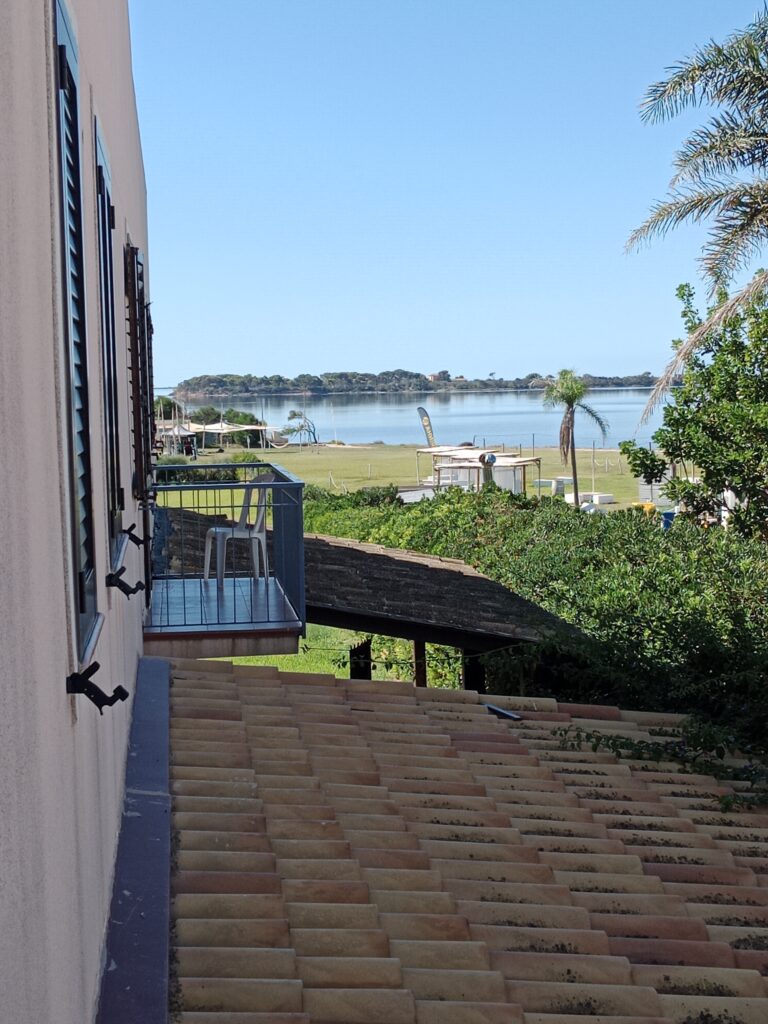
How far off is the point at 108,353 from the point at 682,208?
16.6 metres

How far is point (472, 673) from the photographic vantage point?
12.4 m

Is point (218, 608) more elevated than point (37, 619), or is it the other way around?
point (37, 619)

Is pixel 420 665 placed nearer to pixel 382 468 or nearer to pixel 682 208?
pixel 682 208

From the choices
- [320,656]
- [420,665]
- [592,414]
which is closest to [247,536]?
[420,665]

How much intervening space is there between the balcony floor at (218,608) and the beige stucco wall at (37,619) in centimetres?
551

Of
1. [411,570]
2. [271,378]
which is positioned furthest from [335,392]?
[411,570]

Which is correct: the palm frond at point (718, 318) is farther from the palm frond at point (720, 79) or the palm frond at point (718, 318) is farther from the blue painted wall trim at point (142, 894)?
the blue painted wall trim at point (142, 894)

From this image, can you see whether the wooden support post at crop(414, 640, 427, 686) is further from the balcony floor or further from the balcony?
the balcony floor

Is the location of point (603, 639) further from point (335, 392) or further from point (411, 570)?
point (335, 392)

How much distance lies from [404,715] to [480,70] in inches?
2378

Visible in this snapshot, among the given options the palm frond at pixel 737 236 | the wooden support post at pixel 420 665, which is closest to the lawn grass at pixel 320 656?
the wooden support post at pixel 420 665

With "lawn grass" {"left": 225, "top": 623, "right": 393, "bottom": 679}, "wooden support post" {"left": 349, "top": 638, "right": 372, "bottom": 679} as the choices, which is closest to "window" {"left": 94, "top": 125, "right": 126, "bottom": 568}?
"wooden support post" {"left": 349, "top": 638, "right": 372, "bottom": 679}

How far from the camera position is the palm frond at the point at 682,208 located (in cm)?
1875

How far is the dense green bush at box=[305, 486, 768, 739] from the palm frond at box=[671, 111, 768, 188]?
19.3ft
